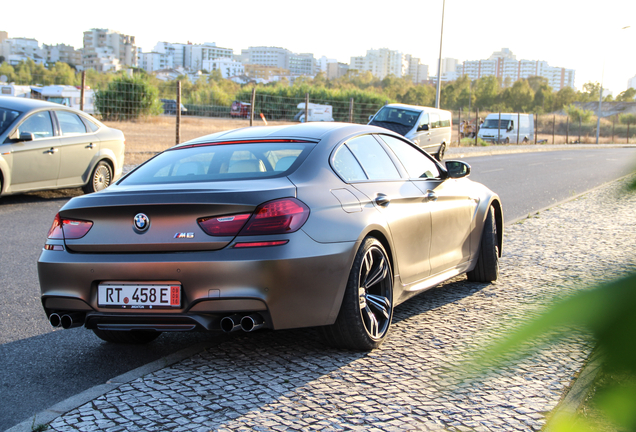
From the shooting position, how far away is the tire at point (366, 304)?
4012mm

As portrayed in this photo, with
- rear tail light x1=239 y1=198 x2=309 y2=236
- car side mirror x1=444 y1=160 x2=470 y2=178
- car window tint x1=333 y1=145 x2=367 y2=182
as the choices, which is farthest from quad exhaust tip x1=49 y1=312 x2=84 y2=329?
car side mirror x1=444 y1=160 x2=470 y2=178

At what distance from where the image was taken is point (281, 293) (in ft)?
12.0

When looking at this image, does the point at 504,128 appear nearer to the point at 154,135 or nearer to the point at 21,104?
the point at 154,135

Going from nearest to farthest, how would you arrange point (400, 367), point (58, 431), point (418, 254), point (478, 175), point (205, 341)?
point (58, 431), point (400, 367), point (205, 341), point (418, 254), point (478, 175)

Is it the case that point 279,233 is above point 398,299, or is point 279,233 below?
above

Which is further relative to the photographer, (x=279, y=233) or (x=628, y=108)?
(x=279, y=233)

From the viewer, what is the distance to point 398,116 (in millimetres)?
22703

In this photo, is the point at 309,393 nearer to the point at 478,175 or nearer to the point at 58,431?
the point at 58,431

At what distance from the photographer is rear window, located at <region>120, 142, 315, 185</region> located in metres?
4.22

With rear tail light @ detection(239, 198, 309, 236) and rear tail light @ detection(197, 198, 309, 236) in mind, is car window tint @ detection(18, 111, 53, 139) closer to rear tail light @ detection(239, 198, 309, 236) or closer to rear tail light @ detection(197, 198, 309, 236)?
rear tail light @ detection(197, 198, 309, 236)

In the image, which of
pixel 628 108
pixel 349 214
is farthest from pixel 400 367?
pixel 628 108

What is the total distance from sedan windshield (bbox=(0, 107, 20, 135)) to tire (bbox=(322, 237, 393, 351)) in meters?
8.07

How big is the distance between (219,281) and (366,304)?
1.05 metres

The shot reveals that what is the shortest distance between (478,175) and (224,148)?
49.7 feet
